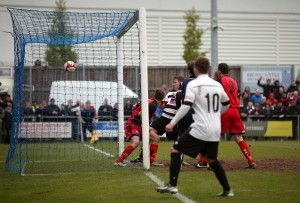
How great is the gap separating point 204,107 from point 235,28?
32.9 m

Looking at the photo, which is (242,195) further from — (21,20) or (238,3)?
(238,3)

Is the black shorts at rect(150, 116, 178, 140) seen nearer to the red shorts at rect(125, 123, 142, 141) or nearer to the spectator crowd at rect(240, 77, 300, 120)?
the red shorts at rect(125, 123, 142, 141)

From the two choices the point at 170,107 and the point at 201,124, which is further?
the point at 170,107

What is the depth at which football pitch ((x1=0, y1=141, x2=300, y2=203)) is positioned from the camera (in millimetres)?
8328

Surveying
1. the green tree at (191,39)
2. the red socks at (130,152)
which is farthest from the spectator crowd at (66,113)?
the green tree at (191,39)

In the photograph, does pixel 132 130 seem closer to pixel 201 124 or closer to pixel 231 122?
pixel 231 122

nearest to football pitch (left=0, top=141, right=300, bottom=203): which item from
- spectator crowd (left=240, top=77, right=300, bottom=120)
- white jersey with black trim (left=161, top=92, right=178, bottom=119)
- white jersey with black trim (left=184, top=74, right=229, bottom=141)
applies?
white jersey with black trim (left=184, top=74, right=229, bottom=141)

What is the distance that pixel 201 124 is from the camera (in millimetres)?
8148

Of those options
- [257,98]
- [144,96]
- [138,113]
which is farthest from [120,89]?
[257,98]

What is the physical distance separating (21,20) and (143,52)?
8.94 feet

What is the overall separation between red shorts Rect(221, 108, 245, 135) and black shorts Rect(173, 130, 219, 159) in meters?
3.65

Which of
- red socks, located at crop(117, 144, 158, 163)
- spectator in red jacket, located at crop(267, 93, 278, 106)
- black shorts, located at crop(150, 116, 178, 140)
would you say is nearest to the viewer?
black shorts, located at crop(150, 116, 178, 140)

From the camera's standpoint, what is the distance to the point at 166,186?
8.25 metres

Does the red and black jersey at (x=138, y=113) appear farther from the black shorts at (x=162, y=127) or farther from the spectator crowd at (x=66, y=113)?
the spectator crowd at (x=66, y=113)
